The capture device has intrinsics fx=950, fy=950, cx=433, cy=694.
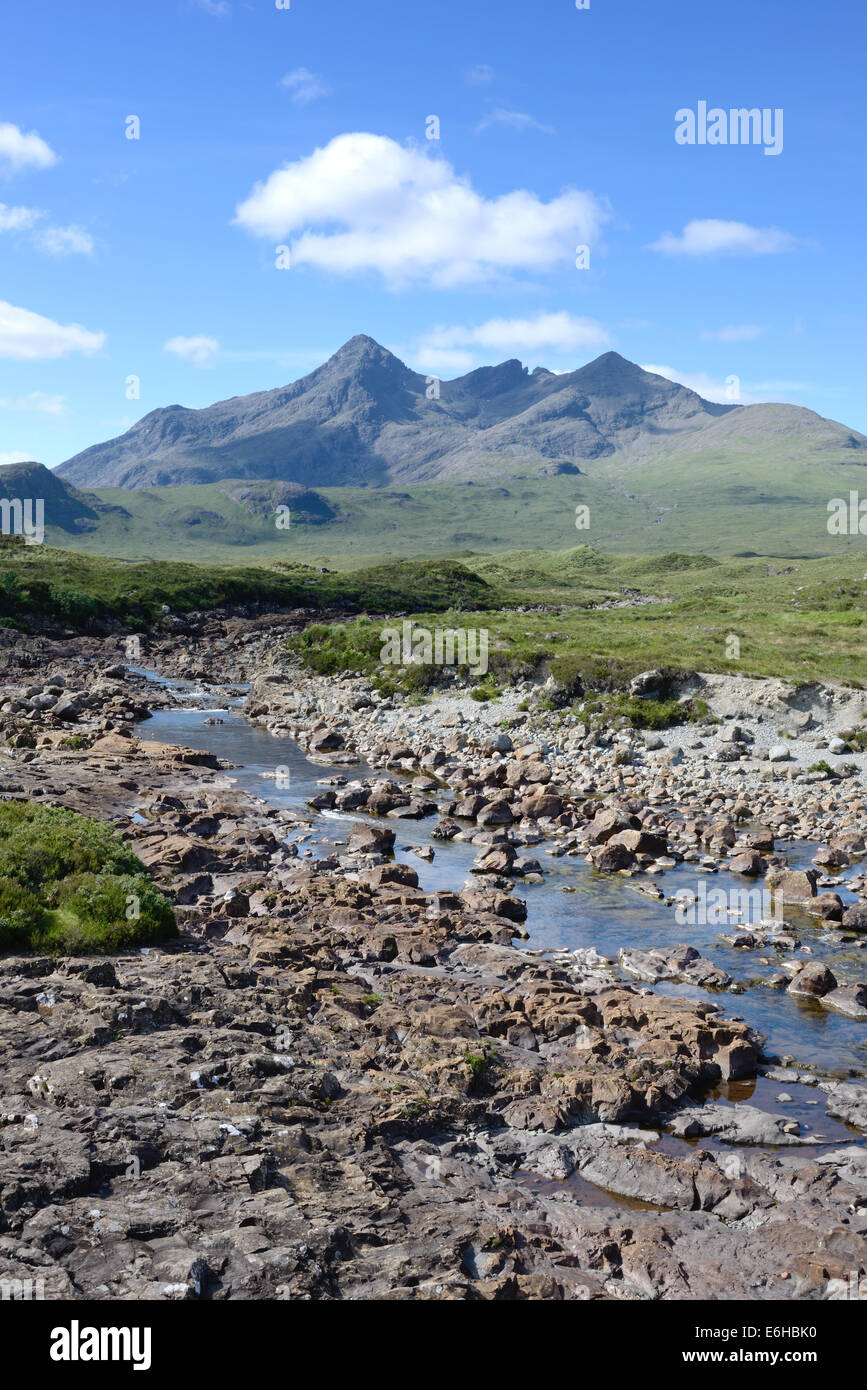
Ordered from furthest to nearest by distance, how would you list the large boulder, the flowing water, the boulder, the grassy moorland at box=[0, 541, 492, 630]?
the grassy moorland at box=[0, 541, 492, 630], the large boulder, the boulder, the flowing water

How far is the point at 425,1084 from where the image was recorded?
1656 cm

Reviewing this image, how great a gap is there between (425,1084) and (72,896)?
10.0 meters

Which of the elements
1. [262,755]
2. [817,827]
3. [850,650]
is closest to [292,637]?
[262,755]

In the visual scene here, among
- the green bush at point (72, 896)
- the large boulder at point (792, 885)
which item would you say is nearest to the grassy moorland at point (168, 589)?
the green bush at point (72, 896)

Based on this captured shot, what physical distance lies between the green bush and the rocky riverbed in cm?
101

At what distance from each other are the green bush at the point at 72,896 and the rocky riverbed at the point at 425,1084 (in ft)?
3.32

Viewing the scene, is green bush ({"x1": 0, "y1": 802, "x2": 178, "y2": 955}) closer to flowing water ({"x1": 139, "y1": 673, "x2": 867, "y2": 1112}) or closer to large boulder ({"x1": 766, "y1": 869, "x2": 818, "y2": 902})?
flowing water ({"x1": 139, "y1": 673, "x2": 867, "y2": 1112})

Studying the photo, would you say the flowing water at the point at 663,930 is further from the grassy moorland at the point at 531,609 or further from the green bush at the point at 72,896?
the grassy moorland at the point at 531,609

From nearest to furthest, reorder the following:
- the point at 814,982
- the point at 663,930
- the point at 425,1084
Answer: the point at 425,1084 < the point at 814,982 < the point at 663,930

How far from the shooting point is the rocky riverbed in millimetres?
11875

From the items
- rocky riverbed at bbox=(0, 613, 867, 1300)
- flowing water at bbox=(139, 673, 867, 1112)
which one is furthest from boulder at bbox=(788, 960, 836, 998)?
flowing water at bbox=(139, 673, 867, 1112)

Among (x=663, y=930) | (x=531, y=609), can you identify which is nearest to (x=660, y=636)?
(x=663, y=930)

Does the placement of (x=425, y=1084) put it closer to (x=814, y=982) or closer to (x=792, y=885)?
(x=814, y=982)
